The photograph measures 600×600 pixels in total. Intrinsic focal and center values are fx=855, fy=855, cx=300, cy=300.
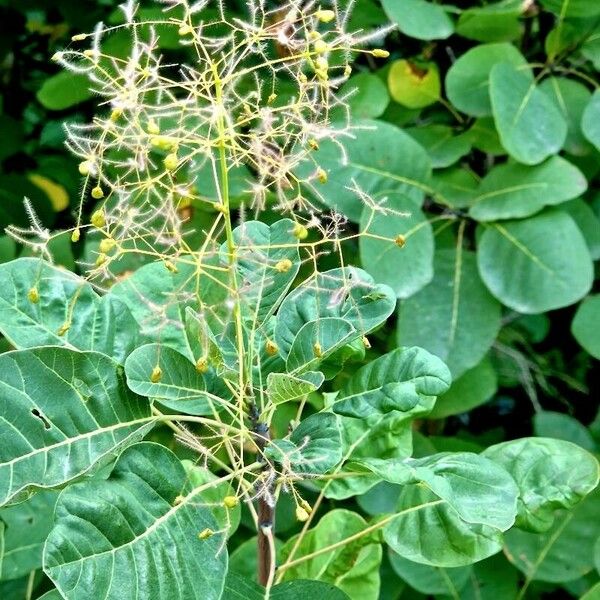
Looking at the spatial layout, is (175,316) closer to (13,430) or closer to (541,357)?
(13,430)

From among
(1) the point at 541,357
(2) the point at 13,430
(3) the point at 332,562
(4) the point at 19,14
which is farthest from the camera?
(4) the point at 19,14

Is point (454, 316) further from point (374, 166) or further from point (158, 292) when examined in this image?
point (158, 292)

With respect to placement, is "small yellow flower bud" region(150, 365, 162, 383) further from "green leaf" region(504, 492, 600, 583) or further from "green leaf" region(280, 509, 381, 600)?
"green leaf" region(504, 492, 600, 583)

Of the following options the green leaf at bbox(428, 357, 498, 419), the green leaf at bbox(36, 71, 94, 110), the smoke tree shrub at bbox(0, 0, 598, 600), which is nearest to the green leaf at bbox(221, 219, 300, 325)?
the smoke tree shrub at bbox(0, 0, 598, 600)

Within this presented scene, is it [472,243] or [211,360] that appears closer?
[211,360]

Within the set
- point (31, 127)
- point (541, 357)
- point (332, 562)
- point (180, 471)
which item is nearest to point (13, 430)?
point (180, 471)

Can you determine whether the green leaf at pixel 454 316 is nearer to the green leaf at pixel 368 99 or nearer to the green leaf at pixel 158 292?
the green leaf at pixel 368 99
